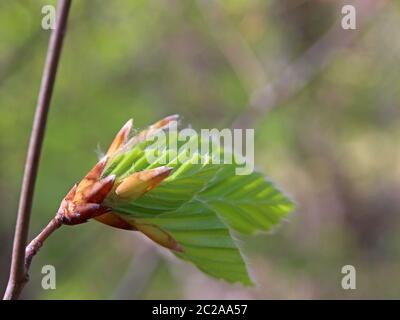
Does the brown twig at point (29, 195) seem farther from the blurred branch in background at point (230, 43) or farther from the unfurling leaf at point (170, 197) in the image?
the blurred branch in background at point (230, 43)

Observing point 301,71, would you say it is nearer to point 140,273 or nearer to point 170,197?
point 140,273

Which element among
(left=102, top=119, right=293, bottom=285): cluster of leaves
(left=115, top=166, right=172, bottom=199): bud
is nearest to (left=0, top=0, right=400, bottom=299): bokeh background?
(left=102, top=119, right=293, bottom=285): cluster of leaves

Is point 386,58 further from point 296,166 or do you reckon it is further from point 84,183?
point 84,183

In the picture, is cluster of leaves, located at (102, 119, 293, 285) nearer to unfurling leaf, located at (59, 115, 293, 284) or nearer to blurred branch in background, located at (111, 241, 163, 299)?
unfurling leaf, located at (59, 115, 293, 284)

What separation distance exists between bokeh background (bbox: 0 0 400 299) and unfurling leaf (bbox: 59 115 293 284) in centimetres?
173

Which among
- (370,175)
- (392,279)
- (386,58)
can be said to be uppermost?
(386,58)

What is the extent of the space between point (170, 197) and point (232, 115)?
Result: 3253 mm

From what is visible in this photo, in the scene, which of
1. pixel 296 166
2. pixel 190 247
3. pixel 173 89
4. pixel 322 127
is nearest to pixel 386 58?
pixel 322 127

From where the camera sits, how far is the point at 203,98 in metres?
4.19

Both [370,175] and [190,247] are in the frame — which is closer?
[190,247]

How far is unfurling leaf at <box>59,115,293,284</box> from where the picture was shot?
28.2 inches

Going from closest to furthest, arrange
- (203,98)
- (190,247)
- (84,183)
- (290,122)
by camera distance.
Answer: (84,183)
(190,247)
(203,98)
(290,122)
